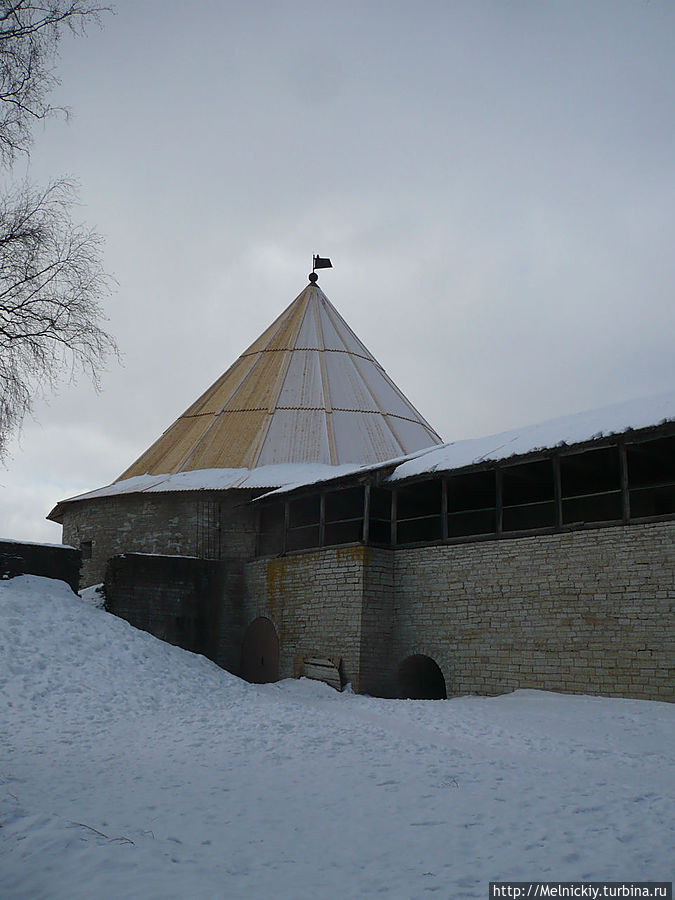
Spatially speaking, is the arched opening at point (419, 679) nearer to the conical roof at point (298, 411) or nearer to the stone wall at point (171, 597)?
the stone wall at point (171, 597)

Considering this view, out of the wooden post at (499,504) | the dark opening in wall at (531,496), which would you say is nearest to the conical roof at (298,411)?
the dark opening in wall at (531,496)

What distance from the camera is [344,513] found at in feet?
63.1

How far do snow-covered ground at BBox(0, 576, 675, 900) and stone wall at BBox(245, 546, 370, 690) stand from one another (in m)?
3.02

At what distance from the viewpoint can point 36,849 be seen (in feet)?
15.8

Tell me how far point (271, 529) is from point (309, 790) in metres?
13.9

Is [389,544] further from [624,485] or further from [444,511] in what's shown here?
[624,485]

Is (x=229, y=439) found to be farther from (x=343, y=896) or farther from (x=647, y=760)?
(x=343, y=896)

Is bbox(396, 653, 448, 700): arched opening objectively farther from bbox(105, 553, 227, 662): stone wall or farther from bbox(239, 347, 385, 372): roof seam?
bbox(239, 347, 385, 372): roof seam

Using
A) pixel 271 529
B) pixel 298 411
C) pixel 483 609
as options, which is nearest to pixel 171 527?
pixel 271 529

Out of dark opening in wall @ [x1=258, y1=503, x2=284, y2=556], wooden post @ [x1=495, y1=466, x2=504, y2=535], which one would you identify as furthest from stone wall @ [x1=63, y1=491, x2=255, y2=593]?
wooden post @ [x1=495, y1=466, x2=504, y2=535]

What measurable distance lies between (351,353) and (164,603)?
13.0m

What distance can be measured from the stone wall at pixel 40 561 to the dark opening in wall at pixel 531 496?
9.26 m

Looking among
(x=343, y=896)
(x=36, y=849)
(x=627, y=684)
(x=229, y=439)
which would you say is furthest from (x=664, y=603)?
Result: (x=229, y=439)

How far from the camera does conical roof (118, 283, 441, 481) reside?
23.7m
